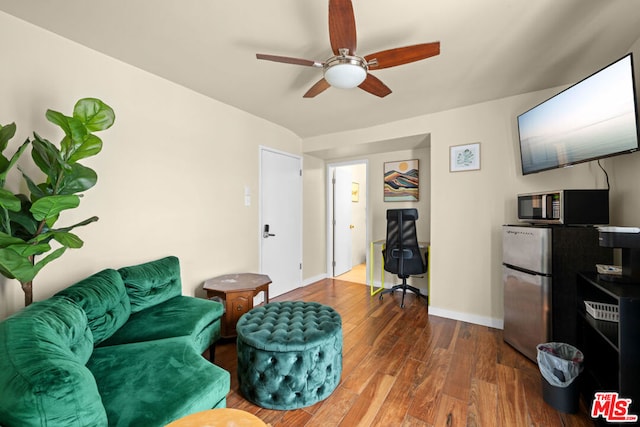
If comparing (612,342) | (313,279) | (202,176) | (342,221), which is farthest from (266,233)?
(612,342)


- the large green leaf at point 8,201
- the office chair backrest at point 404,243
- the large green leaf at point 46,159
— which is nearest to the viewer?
the large green leaf at point 8,201

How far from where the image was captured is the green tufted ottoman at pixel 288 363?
1654 millimetres

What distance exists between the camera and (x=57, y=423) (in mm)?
810

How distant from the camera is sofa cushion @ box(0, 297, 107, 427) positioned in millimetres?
791

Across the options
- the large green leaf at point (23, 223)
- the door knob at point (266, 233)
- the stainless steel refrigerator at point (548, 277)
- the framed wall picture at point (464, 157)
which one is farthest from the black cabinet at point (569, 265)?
the large green leaf at point (23, 223)

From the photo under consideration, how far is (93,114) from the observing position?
5.21ft

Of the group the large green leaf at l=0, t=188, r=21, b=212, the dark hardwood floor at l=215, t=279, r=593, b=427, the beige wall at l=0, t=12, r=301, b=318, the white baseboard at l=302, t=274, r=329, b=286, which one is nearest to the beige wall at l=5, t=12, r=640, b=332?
the beige wall at l=0, t=12, r=301, b=318

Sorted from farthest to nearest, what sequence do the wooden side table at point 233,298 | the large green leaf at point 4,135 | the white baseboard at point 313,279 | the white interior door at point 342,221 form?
1. the white interior door at point 342,221
2. the white baseboard at point 313,279
3. the wooden side table at point 233,298
4. the large green leaf at point 4,135

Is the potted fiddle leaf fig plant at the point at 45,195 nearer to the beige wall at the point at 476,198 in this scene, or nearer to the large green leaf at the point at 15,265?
the large green leaf at the point at 15,265

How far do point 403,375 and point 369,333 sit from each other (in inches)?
27.7

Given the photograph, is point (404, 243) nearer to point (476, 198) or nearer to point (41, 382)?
point (476, 198)

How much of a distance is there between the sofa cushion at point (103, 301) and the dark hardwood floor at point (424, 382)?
89cm

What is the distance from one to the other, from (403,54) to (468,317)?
2861 millimetres

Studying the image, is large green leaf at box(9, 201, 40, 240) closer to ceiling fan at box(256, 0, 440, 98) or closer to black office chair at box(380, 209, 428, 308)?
ceiling fan at box(256, 0, 440, 98)
